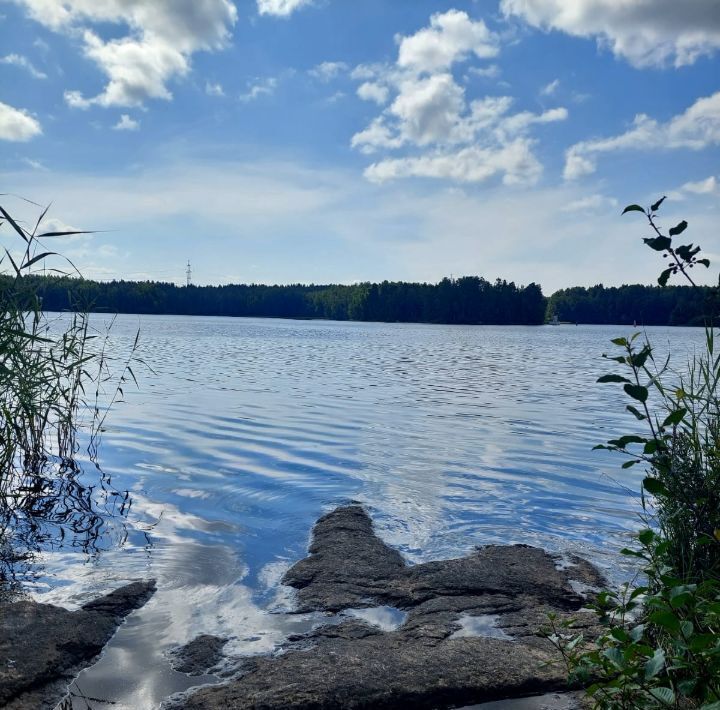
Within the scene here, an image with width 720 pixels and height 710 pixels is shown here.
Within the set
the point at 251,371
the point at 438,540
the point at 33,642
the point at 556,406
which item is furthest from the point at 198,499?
the point at 251,371

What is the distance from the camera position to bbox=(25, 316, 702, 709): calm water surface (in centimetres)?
535

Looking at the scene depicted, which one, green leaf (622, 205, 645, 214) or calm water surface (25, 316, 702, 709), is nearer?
green leaf (622, 205, 645, 214)

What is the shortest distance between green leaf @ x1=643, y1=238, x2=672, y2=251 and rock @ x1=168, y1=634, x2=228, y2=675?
367 cm

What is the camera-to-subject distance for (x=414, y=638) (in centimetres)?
475

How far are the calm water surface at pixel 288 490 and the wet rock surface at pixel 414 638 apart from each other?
1.15ft

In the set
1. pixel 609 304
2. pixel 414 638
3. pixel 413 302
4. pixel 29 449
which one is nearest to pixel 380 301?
pixel 413 302

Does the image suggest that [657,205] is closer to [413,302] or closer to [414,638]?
[414,638]

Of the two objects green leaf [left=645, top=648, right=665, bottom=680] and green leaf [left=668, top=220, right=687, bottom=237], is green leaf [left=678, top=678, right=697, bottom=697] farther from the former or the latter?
Result: green leaf [left=668, top=220, right=687, bottom=237]

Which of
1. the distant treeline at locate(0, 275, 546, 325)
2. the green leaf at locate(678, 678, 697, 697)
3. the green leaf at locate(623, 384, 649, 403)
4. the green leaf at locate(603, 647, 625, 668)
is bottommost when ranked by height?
the green leaf at locate(678, 678, 697, 697)

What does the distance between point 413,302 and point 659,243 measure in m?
143

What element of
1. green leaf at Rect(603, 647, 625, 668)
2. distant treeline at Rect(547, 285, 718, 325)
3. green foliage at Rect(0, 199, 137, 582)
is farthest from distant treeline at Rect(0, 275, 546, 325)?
green leaf at Rect(603, 647, 625, 668)

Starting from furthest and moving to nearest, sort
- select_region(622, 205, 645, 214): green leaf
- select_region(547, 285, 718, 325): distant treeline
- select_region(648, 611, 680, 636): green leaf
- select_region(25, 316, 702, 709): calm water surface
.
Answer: select_region(547, 285, 718, 325): distant treeline
select_region(25, 316, 702, 709): calm water surface
select_region(622, 205, 645, 214): green leaf
select_region(648, 611, 680, 636): green leaf

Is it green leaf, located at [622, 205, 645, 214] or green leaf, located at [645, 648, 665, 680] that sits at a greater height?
green leaf, located at [622, 205, 645, 214]

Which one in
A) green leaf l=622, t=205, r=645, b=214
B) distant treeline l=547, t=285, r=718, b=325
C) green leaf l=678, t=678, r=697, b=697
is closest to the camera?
green leaf l=678, t=678, r=697, b=697
